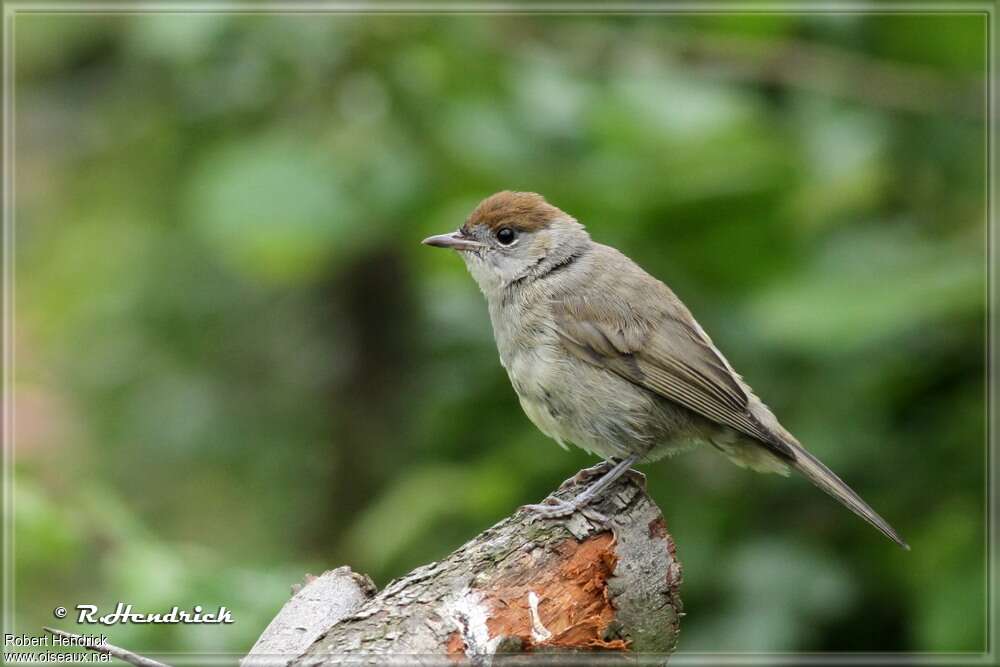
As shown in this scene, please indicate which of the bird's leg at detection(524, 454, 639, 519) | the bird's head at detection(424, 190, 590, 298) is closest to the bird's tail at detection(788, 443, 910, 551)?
the bird's leg at detection(524, 454, 639, 519)

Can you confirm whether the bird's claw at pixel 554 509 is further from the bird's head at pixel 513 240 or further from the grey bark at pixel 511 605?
the bird's head at pixel 513 240

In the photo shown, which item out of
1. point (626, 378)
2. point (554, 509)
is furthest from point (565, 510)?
point (626, 378)

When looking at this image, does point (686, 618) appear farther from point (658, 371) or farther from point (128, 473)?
point (128, 473)

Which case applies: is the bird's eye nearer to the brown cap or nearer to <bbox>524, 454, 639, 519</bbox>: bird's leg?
the brown cap

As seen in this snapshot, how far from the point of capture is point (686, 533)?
5109 mm

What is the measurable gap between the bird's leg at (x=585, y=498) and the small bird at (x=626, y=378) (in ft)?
0.04

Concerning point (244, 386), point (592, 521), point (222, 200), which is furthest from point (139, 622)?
point (244, 386)

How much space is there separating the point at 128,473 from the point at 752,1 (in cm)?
457

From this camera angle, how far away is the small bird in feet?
12.9

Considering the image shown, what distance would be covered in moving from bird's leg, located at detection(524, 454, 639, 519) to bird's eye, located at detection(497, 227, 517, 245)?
106cm

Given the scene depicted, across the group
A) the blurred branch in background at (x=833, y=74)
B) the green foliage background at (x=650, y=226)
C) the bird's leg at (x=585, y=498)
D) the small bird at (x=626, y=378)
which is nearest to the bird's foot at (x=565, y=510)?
the bird's leg at (x=585, y=498)

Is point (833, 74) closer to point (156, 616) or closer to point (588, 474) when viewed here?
point (588, 474)

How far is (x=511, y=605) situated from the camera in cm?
273

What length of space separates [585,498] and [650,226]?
2381 millimetres
